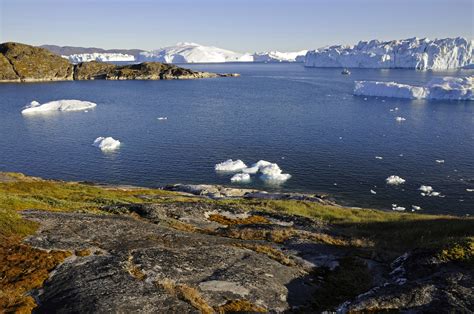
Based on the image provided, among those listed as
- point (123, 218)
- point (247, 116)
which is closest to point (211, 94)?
point (247, 116)

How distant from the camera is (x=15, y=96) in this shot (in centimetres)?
16175

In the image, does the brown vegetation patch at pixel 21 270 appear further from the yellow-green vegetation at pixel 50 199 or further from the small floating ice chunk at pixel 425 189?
the small floating ice chunk at pixel 425 189

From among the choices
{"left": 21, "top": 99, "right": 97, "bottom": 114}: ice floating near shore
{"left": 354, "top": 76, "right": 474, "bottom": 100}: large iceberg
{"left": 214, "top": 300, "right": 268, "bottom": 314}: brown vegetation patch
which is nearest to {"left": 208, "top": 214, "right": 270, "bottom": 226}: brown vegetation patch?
{"left": 214, "top": 300, "right": 268, "bottom": 314}: brown vegetation patch

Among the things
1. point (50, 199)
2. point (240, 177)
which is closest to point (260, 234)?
point (50, 199)

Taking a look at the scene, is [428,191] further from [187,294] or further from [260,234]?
[187,294]

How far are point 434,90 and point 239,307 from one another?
145 meters

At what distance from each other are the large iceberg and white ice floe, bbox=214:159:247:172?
3879 inches

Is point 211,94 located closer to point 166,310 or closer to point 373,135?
point 373,135

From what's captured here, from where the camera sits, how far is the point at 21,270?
16469 mm

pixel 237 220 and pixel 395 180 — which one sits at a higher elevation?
pixel 237 220

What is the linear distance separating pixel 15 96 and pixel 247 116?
103 metres

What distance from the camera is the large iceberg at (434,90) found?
136 meters

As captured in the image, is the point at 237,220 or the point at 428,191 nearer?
the point at 237,220

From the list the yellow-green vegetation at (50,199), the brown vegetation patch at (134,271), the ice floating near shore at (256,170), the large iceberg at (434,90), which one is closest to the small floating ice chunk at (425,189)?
the ice floating near shore at (256,170)
